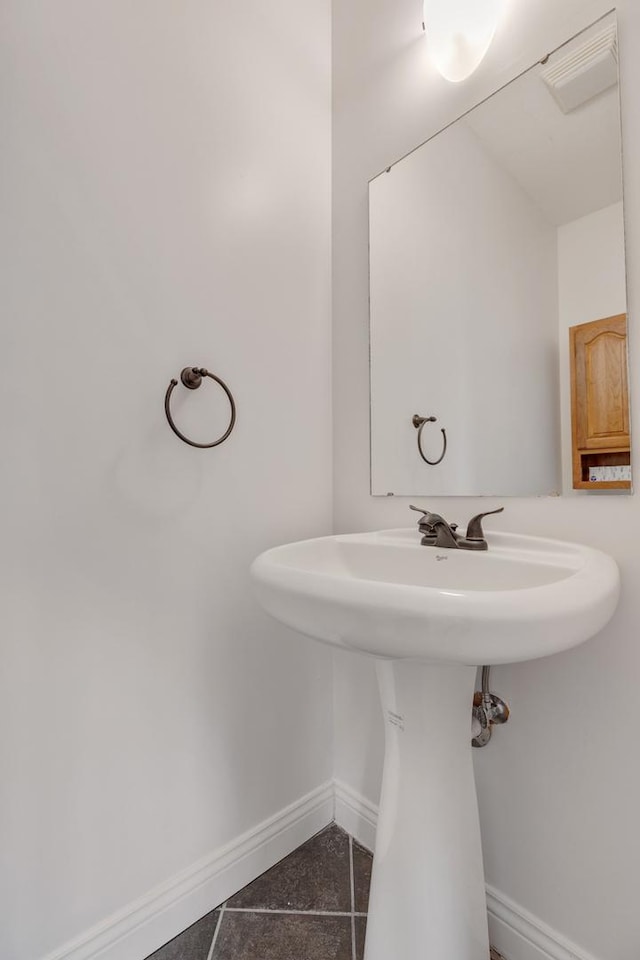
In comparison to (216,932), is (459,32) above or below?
above

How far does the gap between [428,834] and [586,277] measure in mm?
1024

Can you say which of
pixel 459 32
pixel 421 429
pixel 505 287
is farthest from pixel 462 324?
pixel 459 32

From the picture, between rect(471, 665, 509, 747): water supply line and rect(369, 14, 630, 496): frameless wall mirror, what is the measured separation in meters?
0.41

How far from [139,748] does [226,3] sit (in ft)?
5.59

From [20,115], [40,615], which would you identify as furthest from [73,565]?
[20,115]

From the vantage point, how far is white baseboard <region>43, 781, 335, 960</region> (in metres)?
0.87

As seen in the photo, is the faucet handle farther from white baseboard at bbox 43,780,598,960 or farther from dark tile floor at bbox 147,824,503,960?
dark tile floor at bbox 147,824,503,960

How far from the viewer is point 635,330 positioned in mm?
791

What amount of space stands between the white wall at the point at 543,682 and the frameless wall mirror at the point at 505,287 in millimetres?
36

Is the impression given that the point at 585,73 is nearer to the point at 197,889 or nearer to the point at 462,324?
the point at 462,324

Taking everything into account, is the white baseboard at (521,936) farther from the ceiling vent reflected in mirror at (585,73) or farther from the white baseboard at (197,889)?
the ceiling vent reflected in mirror at (585,73)

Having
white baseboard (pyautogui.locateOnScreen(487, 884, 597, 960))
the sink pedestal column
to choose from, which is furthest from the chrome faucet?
white baseboard (pyautogui.locateOnScreen(487, 884, 597, 960))

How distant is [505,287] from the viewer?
1002mm

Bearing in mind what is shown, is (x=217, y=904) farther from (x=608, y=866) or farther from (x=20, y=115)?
(x=20, y=115)
